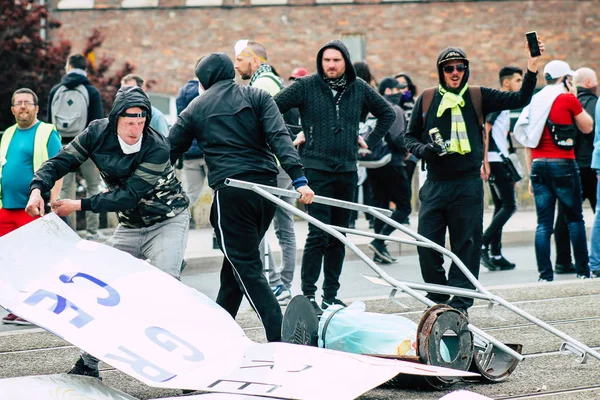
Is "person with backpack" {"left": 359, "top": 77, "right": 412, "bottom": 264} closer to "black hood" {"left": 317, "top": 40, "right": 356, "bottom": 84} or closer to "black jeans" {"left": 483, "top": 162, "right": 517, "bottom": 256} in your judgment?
"black jeans" {"left": 483, "top": 162, "right": 517, "bottom": 256}

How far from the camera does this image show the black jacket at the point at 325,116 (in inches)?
319

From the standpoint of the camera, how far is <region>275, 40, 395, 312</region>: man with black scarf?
8.06m

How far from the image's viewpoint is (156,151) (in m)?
6.32

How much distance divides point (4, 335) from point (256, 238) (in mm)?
2218

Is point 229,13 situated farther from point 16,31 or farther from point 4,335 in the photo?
point 4,335

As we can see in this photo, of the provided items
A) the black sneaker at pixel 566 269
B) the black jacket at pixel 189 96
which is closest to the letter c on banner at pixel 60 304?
the black jacket at pixel 189 96

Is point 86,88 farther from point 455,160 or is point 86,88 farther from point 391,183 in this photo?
point 455,160

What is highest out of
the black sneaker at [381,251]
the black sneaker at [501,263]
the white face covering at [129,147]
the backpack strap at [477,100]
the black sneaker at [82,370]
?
the backpack strap at [477,100]

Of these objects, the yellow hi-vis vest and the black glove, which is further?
the yellow hi-vis vest

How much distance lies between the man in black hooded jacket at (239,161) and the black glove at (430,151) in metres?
1.42

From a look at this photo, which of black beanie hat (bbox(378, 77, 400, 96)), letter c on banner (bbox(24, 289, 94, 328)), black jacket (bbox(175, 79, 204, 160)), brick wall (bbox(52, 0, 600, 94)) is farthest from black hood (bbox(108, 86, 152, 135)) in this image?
brick wall (bbox(52, 0, 600, 94))

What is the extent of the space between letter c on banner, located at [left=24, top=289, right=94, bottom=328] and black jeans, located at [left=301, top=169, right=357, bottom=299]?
2766mm

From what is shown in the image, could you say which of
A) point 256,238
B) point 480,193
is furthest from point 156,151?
point 480,193

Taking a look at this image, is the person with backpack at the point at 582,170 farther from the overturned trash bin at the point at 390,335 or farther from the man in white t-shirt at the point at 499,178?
the overturned trash bin at the point at 390,335
